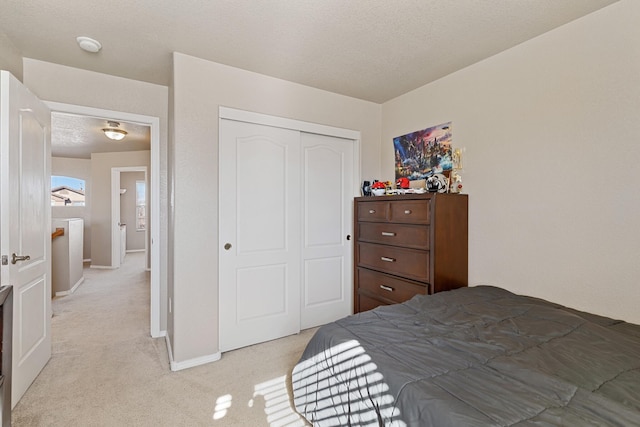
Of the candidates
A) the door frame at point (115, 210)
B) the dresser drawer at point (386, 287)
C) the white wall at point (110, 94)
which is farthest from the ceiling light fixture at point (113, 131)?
the dresser drawer at point (386, 287)

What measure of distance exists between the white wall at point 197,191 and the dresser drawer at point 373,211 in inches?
55.1

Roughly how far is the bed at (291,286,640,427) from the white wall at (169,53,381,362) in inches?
40.2

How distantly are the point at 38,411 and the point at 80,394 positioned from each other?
21 cm

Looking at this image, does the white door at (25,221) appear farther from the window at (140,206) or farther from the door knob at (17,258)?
the window at (140,206)

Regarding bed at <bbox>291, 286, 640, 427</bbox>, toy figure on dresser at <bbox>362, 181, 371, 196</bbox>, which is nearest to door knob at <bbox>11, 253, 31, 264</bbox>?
bed at <bbox>291, 286, 640, 427</bbox>

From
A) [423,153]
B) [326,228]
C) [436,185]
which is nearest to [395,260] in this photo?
[436,185]

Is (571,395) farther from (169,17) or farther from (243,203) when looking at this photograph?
(169,17)

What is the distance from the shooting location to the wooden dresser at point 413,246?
7.53ft

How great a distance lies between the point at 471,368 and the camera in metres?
1.16

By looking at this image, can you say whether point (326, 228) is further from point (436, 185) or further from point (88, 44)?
point (88, 44)

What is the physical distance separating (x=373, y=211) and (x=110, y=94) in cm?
262

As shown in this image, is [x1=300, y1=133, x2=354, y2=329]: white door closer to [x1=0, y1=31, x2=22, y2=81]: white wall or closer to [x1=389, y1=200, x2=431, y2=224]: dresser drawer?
[x1=389, y1=200, x2=431, y2=224]: dresser drawer

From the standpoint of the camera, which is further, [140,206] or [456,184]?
[140,206]

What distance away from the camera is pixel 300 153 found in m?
2.96
